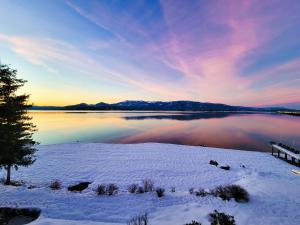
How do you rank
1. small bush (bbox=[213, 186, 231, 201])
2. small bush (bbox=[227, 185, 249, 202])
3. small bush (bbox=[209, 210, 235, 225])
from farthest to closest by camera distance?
small bush (bbox=[213, 186, 231, 201]), small bush (bbox=[227, 185, 249, 202]), small bush (bbox=[209, 210, 235, 225])

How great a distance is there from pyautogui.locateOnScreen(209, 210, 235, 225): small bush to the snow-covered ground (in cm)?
36

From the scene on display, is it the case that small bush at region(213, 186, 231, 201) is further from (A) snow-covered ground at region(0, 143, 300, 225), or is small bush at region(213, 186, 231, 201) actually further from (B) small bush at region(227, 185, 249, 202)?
(A) snow-covered ground at region(0, 143, 300, 225)

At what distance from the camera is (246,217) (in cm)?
845

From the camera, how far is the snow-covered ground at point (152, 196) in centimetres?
843

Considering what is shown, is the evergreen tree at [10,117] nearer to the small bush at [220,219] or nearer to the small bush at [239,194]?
the small bush at [220,219]

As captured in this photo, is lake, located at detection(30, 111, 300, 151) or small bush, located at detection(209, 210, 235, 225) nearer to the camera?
small bush, located at detection(209, 210, 235, 225)

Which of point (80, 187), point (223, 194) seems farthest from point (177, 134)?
point (223, 194)

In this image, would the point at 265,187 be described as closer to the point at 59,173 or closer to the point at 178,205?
the point at 178,205

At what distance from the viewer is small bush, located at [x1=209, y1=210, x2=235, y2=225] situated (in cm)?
763

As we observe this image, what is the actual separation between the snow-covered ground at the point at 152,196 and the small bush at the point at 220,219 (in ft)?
1.20

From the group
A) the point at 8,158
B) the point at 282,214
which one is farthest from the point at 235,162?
the point at 8,158

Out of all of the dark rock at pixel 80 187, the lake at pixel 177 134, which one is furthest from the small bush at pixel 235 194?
the lake at pixel 177 134

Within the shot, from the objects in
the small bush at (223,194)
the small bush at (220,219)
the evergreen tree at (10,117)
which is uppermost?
the evergreen tree at (10,117)

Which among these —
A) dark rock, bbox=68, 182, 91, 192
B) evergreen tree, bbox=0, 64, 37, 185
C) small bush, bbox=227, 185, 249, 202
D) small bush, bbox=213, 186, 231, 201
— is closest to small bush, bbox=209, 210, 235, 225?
small bush, bbox=213, 186, 231, 201
